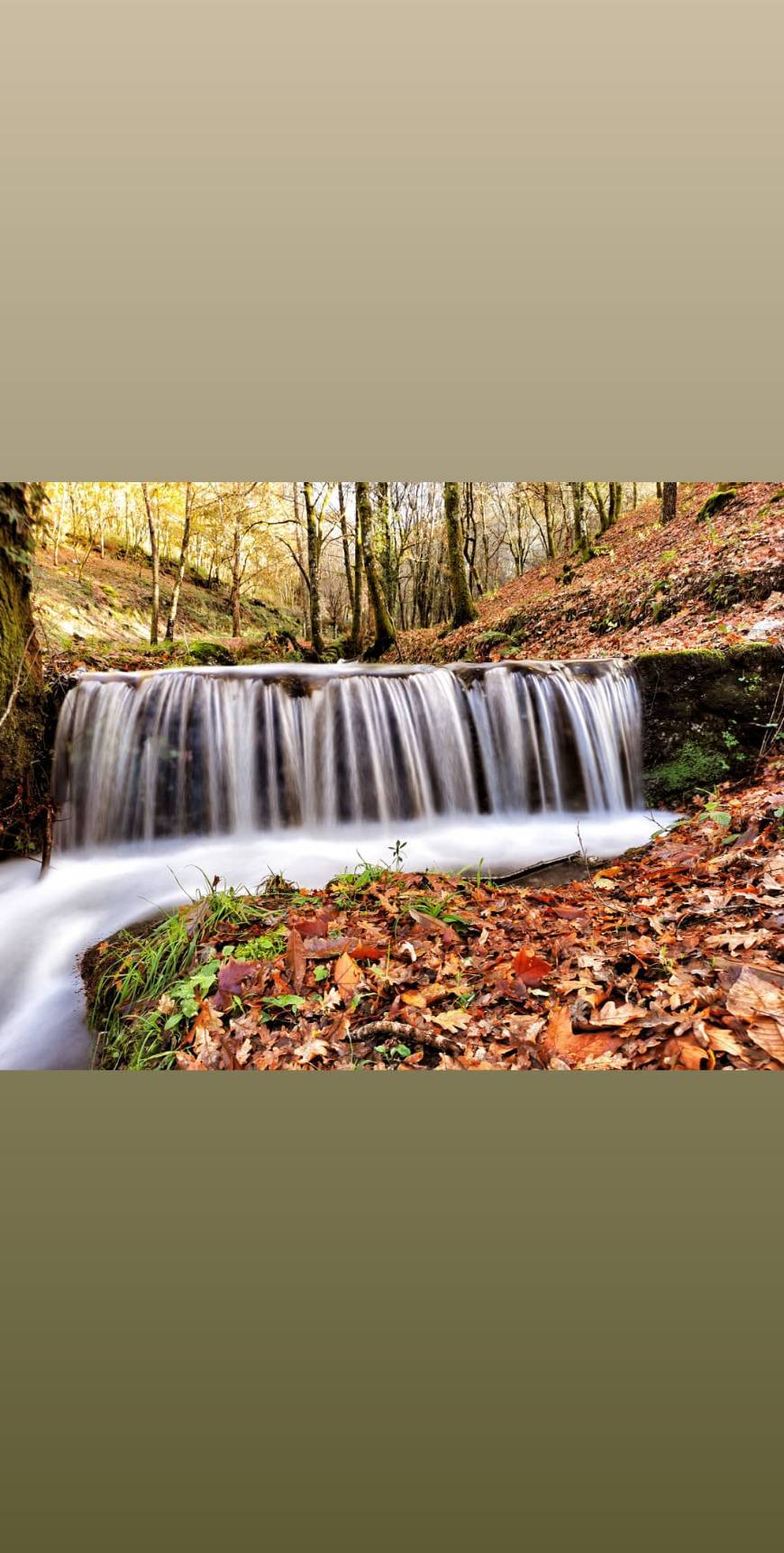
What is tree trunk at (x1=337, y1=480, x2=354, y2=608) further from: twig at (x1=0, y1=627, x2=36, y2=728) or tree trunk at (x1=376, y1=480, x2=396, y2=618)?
twig at (x1=0, y1=627, x2=36, y2=728)

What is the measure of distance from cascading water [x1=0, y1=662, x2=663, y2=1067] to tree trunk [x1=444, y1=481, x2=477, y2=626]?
18.8ft

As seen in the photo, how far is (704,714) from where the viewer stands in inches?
207

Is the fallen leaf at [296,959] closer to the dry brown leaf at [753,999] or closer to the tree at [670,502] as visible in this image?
the dry brown leaf at [753,999]

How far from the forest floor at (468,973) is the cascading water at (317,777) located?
0.78 metres

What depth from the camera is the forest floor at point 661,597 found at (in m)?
6.13

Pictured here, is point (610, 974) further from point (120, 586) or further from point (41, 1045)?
point (120, 586)

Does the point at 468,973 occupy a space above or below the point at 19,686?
below

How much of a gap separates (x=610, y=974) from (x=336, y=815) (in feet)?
10.5

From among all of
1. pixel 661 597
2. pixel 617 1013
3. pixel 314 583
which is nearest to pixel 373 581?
pixel 314 583

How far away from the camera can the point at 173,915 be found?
3.51 m

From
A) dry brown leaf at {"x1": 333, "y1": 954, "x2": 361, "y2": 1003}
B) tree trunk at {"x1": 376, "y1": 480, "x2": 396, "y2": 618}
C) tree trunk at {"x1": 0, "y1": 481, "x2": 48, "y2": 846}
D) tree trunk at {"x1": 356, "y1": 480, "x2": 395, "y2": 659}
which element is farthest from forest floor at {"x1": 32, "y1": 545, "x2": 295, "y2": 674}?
dry brown leaf at {"x1": 333, "y1": 954, "x2": 361, "y2": 1003}

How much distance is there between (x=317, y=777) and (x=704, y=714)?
347cm

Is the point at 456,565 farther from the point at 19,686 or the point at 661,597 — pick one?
the point at 19,686

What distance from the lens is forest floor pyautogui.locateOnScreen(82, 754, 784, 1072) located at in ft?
6.52
